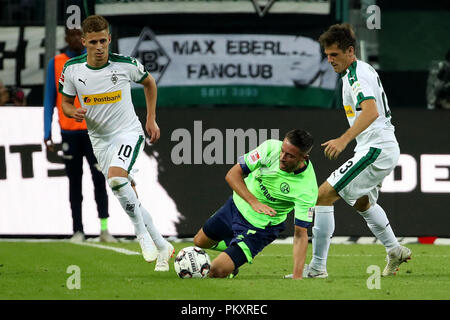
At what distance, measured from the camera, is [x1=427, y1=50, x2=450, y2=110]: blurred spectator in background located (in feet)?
46.6

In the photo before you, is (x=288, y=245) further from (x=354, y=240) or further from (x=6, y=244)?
(x=6, y=244)

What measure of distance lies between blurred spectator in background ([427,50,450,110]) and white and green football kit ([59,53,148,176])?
529cm

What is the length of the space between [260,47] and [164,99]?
54.2 inches

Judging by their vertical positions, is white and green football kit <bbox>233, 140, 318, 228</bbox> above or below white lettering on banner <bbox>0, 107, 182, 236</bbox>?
above

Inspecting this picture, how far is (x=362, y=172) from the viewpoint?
31.2 feet

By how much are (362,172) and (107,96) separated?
7.17ft

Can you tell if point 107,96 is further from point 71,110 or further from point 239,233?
point 239,233

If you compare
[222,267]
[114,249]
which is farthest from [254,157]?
[114,249]

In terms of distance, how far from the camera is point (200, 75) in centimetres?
1493

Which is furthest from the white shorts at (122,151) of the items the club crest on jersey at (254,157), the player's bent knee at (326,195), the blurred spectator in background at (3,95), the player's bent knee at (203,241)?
the blurred spectator in background at (3,95)

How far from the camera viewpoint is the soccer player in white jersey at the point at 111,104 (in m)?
9.71

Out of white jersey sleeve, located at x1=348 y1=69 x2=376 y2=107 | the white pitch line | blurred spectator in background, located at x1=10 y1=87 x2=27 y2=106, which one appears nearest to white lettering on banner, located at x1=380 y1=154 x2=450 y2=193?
the white pitch line

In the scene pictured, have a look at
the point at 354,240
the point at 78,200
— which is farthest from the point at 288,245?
the point at 78,200

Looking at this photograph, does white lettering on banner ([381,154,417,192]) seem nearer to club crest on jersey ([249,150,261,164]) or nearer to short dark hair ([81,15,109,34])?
club crest on jersey ([249,150,261,164])
